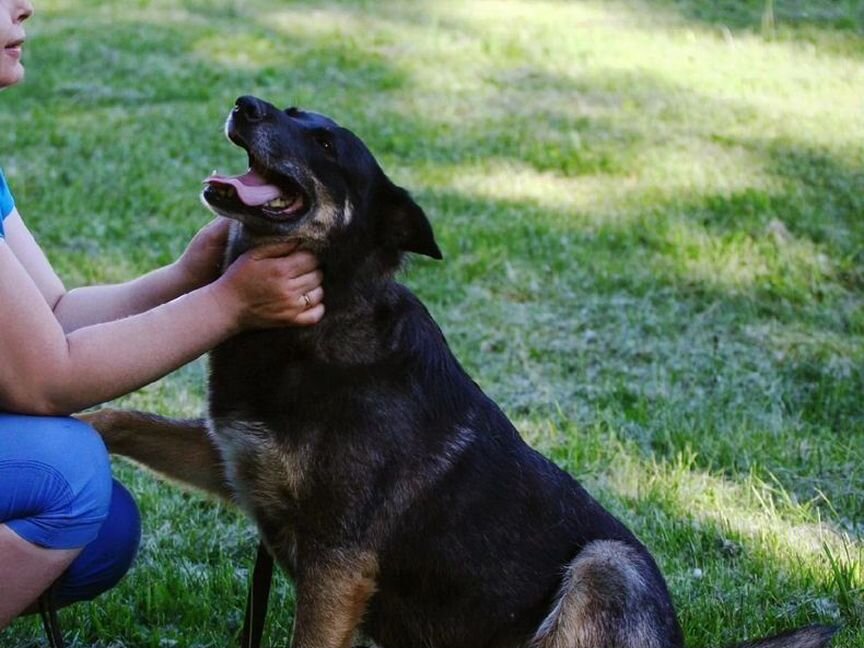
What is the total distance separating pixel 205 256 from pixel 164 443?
539mm

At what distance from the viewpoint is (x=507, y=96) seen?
31.9 ft

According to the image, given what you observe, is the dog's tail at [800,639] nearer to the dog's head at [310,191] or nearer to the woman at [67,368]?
the dog's head at [310,191]

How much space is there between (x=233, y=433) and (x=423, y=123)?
20.4 feet

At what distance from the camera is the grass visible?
167 inches

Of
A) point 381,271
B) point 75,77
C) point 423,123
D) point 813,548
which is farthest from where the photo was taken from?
point 75,77

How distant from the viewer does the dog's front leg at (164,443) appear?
3.49 metres

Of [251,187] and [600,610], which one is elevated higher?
[251,187]

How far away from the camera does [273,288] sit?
3.05 m

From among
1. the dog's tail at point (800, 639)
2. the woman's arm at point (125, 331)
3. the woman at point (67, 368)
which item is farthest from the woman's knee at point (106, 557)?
the dog's tail at point (800, 639)

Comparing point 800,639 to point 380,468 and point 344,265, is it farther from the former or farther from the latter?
point 344,265

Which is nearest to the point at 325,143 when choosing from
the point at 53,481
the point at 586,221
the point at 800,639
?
the point at 53,481

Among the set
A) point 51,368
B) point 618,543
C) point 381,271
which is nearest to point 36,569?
point 51,368

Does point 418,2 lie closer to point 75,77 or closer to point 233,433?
point 75,77

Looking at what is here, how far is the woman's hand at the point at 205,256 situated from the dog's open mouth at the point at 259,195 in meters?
0.24
